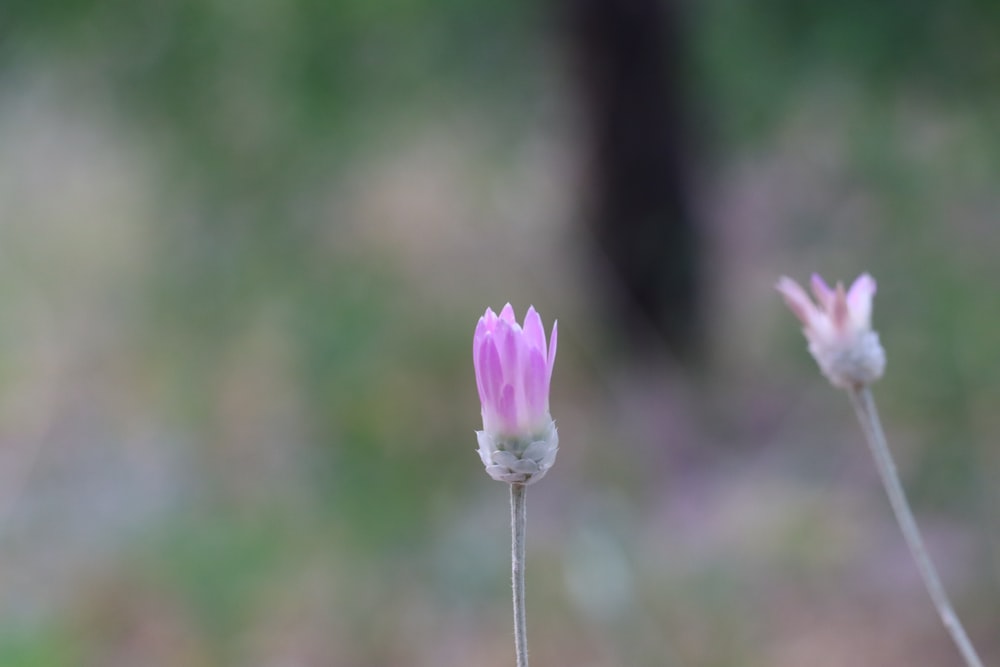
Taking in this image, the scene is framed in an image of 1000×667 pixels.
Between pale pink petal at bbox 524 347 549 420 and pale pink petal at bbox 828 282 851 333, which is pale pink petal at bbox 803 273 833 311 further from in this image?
pale pink petal at bbox 524 347 549 420

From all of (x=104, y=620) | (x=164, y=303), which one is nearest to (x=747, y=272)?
(x=164, y=303)

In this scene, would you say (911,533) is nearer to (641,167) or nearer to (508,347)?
(508,347)

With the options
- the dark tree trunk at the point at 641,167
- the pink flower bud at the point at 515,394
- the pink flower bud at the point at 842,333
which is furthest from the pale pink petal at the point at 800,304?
the dark tree trunk at the point at 641,167

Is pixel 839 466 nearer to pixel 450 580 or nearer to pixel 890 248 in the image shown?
pixel 890 248

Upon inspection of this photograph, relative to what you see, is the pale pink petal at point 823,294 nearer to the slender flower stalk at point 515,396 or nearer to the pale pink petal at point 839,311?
the pale pink petal at point 839,311

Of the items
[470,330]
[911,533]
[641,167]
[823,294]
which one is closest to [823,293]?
[823,294]

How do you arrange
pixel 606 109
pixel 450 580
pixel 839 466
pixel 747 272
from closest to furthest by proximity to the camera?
pixel 450 580, pixel 839 466, pixel 606 109, pixel 747 272
